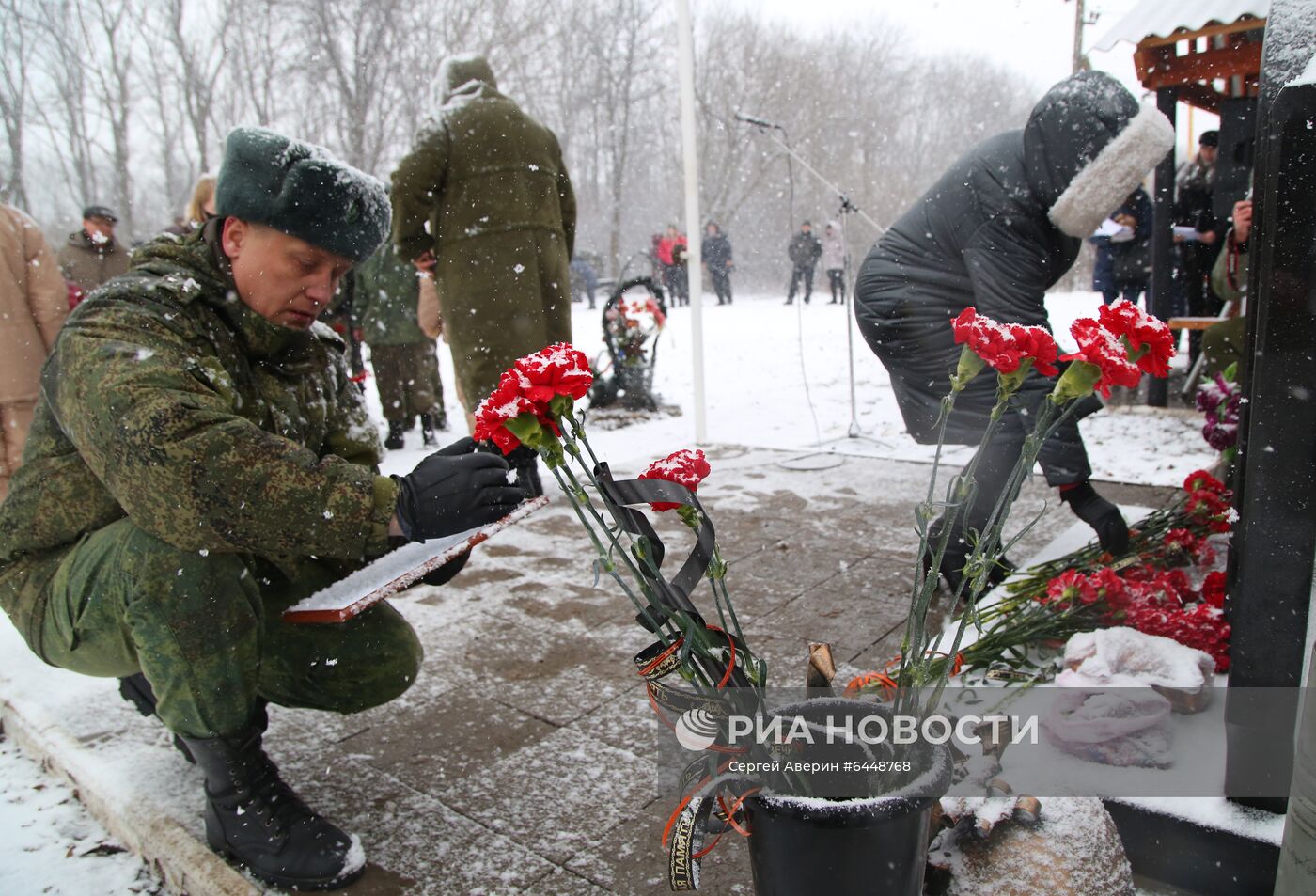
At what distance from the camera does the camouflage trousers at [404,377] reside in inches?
258

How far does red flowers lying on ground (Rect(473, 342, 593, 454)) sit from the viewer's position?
1.10m

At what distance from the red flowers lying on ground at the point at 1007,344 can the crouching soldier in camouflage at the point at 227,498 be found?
0.82m

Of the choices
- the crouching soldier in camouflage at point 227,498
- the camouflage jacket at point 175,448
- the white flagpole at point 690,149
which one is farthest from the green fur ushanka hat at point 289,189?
the white flagpole at point 690,149

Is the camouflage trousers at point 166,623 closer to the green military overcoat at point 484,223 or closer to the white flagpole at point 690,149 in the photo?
the green military overcoat at point 484,223

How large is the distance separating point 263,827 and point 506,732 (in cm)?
66

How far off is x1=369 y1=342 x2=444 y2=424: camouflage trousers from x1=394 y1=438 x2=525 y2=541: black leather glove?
521cm

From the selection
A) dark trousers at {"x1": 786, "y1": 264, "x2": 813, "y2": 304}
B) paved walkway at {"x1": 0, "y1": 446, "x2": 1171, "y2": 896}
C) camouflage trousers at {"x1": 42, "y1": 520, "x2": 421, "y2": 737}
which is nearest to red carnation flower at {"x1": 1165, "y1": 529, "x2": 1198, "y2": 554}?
paved walkway at {"x1": 0, "y1": 446, "x2": 1171, "y2": 896}

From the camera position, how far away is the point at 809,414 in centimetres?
725

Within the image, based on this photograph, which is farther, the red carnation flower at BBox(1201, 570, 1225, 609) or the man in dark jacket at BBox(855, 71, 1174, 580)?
the man in dark jacket at BBox(855, 71, 1174, 580)

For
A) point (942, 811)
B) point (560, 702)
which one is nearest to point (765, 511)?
point (560, 702)

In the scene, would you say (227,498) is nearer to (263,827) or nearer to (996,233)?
(263,827)

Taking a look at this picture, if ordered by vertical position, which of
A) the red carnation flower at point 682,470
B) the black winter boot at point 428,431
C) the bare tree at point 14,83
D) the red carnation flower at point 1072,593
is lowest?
the black winter boot at point 428,431

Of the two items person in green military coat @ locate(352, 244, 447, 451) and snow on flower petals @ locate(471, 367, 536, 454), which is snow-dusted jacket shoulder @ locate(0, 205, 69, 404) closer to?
person in green military coat @ locate(352, 244, 447, 451)

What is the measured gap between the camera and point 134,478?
1543 millimetres
